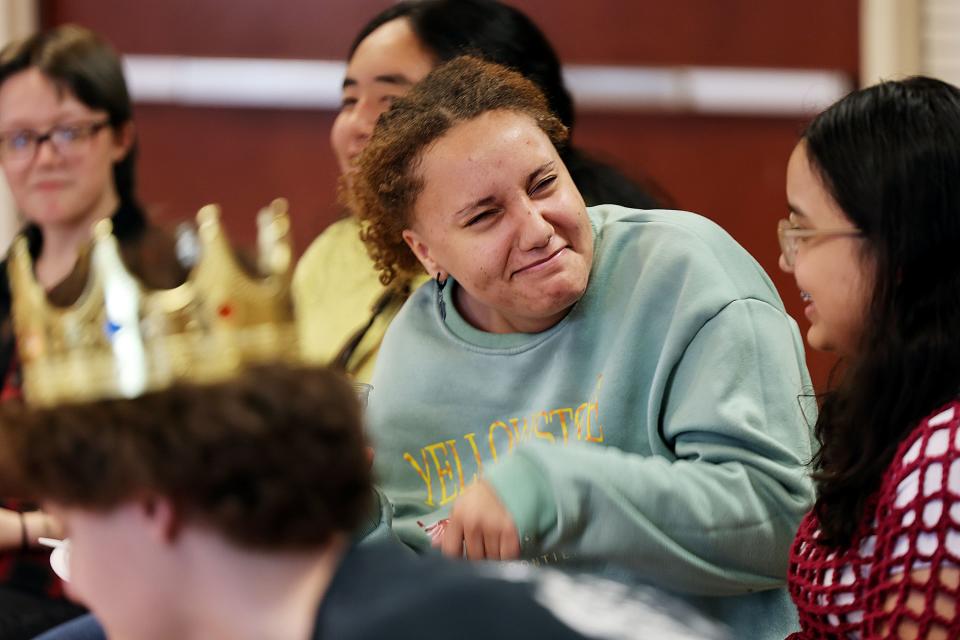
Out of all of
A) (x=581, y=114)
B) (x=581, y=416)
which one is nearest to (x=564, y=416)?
(x=581, y=416)

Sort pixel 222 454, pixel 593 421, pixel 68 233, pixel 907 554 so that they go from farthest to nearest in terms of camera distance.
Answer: pixel 68 233, pixel 593 421, pixel 907 554, pixel 222 454

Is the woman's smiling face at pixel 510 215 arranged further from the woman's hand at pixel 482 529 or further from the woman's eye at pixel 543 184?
A: the woman's hand at pixel 482 529

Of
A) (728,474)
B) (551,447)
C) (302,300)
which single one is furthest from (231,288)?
(302,300)

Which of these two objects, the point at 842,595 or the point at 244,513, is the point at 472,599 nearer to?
the point at 244,513

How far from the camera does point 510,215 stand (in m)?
1.47

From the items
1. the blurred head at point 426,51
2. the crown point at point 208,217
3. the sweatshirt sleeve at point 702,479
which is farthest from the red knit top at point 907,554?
the blurred head at point 426,51

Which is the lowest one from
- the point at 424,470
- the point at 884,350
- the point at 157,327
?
the point at 424,470

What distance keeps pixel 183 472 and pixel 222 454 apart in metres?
0.03

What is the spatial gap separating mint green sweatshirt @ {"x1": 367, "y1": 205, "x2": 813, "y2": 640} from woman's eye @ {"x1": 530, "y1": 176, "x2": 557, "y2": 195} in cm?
10

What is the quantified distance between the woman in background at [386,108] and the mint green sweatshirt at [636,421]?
235mm

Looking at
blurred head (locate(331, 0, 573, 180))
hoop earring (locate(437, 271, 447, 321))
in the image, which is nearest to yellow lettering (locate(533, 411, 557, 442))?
hoop earring (locate(437, 271, 447, 321))

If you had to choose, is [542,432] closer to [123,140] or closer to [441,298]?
[441,298]

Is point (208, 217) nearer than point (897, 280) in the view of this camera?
Yes

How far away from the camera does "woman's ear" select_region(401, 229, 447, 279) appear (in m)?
1.58
